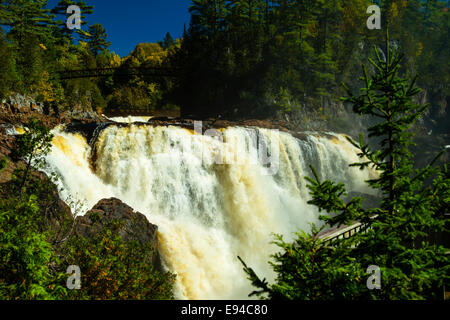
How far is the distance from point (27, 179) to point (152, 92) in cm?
4346

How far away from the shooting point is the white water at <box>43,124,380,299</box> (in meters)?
13.5

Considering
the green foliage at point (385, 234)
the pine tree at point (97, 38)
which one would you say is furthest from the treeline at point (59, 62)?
the green foliage at point (385, 234)

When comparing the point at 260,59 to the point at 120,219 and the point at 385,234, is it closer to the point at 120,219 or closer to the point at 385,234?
the point at 120,219

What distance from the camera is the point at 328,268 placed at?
4.52 metres

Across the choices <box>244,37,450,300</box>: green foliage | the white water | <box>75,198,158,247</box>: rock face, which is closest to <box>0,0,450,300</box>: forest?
<box>244,37,450,300</box>: green foliage

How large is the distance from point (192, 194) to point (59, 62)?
98.1 ft

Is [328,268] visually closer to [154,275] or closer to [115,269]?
[115,269]

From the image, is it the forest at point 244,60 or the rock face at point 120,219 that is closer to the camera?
the rock face at point 120,219

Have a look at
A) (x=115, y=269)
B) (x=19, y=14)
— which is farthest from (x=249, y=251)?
(x=19, y=14)

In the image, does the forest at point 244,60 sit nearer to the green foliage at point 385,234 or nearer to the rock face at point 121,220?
the rock face at point 121,220

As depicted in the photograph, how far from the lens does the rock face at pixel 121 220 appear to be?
1063 cm

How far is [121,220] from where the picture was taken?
37.4ft

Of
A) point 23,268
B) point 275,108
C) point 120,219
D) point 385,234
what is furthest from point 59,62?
point 385,234

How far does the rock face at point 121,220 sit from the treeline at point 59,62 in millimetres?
12211
